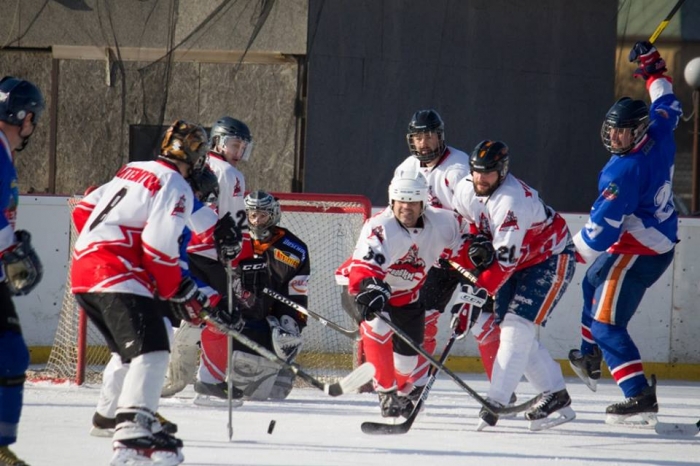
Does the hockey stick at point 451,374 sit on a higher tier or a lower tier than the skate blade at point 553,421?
higher

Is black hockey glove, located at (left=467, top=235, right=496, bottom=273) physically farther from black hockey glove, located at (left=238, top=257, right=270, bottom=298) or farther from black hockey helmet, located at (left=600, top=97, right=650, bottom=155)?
black hockey glove, located at (left=238, top=257, right=270, bottom=298)

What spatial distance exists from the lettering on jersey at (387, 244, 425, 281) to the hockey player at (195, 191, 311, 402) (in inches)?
34.5

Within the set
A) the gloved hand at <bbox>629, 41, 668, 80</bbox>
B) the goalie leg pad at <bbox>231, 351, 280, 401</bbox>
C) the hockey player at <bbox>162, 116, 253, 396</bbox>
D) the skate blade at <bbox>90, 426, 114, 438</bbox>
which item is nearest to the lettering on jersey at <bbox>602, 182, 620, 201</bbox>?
the gloved hand at <bbox>629, 41, 668, 80</bbox>

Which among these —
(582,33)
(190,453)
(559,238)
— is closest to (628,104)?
(559,238)

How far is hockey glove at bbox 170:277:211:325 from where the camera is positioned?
3701 millimetres

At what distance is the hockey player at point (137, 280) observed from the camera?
3439 mm

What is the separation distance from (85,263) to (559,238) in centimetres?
206

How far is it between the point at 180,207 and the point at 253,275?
1.88 m

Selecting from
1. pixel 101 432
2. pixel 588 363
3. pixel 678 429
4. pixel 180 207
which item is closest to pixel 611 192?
pixel 588 363

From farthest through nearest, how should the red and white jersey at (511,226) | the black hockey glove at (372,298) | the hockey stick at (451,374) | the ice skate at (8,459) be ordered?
the red and white jersey at (511,226) → the hockey stick at (451,374) → the black hockey glove at (372,298) → the ice skate at (8,459)

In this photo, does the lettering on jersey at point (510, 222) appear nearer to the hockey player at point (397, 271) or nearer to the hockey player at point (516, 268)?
the hockey player at point (516, 268)

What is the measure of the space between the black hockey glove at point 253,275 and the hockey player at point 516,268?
3.67ft

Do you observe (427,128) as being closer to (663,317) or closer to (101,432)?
(101,432)

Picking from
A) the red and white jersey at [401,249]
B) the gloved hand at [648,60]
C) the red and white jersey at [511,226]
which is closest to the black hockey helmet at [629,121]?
the red and white jersey at [511,226]
